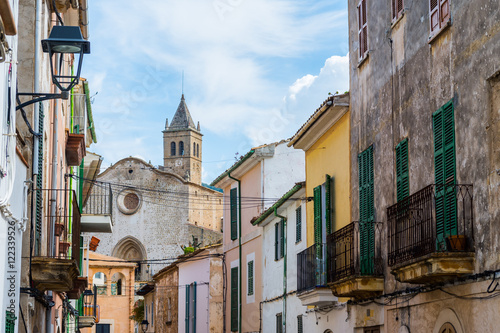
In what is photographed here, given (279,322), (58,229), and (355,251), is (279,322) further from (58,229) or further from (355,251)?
(58,229)

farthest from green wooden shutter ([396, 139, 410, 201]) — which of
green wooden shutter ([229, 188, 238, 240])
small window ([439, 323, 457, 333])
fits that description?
green wooden shutter ([229, 188, 238, 240])

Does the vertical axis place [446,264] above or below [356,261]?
below

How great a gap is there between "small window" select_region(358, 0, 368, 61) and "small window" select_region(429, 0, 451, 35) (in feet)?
11.2

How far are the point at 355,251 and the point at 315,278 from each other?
2.02m

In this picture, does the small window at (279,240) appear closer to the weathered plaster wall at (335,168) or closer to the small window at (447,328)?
the weathered plaster wall at (335,168)

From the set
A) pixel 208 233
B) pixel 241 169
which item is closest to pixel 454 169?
pixel 241 169

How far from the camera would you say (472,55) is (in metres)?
11.1

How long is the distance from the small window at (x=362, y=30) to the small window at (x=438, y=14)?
341 centimetres

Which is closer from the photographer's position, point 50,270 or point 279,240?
point 50,270

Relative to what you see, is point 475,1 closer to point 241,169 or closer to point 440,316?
point 440,316

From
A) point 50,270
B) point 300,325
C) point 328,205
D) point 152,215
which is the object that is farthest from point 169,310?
point 152,215

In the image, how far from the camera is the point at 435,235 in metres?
11.2

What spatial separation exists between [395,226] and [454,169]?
1.62m

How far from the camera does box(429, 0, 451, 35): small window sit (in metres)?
12.0
